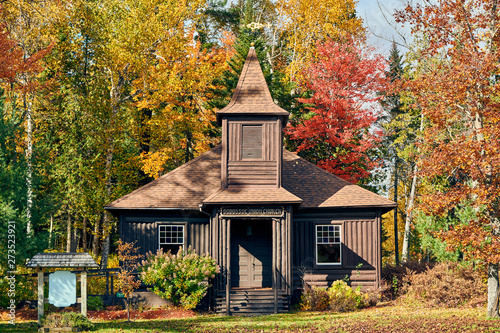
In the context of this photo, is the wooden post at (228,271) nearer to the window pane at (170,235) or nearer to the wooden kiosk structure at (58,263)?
the window pane at (170,235)

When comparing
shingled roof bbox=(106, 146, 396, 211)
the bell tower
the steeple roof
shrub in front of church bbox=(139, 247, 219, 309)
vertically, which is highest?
the steeple roof

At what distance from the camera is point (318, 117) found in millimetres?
28375

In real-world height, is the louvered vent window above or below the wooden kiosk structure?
above

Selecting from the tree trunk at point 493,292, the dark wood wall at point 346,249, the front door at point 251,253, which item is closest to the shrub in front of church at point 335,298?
the dark wood wall at point 346,249

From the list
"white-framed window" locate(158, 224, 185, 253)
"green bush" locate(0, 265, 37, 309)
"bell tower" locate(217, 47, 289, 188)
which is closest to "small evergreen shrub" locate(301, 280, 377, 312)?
"bell tower" locate(217, 47, 289, 188)

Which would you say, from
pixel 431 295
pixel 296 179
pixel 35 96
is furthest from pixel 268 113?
pixel 35 96

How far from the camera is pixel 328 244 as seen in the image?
20.6m

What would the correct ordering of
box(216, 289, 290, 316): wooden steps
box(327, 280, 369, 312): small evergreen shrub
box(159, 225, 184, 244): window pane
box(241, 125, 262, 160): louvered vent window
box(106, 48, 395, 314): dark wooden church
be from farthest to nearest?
box(159, 225, 184, 244): window pane < box(241, 125, 262, 160): louvered vent window < box(106, 48, 395, 314): dark wooden church < box(327, 280, 369, 312): small evergreen shrub < box(216, 289, 290, 316): wooden steps

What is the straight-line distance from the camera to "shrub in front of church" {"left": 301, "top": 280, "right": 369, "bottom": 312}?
60.8ft

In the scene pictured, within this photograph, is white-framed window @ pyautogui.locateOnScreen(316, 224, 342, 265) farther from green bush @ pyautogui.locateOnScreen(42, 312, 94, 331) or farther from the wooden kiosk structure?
green bush @ pyautogui.locateOnScreen(42, 312, 94, 331)

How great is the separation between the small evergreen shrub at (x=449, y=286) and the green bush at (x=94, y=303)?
1133 centimetres

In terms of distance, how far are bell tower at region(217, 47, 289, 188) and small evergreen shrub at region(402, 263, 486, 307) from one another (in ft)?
21.0

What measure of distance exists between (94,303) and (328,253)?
29.7ft

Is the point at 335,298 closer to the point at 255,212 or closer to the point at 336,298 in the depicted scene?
the point at 336,298
